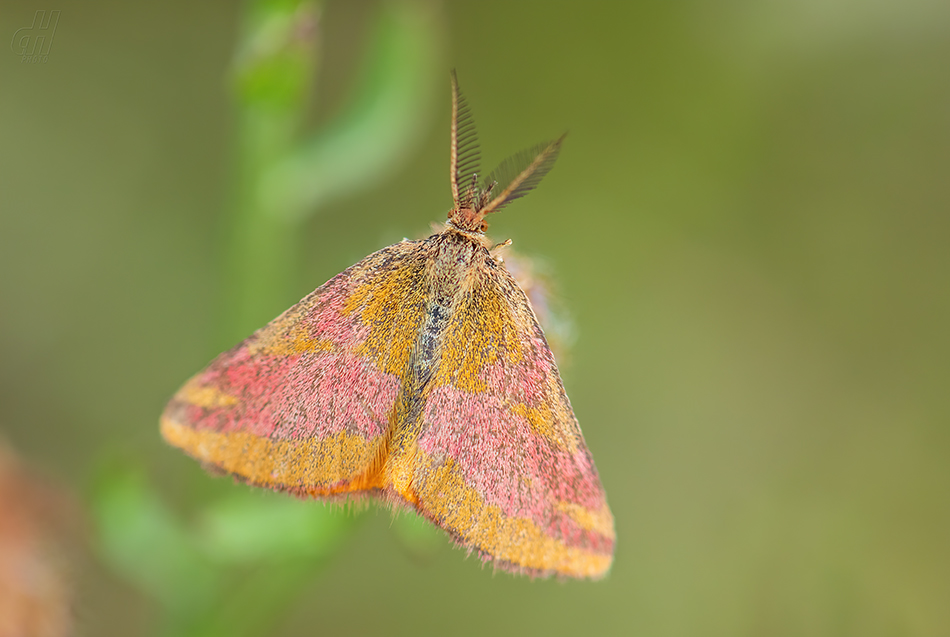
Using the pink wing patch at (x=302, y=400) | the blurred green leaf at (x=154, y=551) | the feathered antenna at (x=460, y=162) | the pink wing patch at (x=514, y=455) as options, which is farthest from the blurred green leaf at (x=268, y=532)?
the feathered antenna at (x=460, y=162)

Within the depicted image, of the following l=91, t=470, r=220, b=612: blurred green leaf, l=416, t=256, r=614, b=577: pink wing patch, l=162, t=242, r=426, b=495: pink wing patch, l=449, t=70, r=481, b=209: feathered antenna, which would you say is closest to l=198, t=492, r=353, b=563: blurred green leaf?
l=91, t=470, r=220, b=612: blurred green leaf

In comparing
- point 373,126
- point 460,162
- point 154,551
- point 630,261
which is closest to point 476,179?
point 460,162

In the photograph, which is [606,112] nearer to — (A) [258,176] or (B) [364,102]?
(B) [364,102]

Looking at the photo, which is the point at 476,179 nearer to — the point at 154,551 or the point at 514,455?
the point at 514,455

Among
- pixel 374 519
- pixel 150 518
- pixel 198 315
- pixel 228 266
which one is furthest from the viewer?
pixel 198 315

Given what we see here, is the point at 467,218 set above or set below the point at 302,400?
above

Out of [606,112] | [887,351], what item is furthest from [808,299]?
[606,112]
